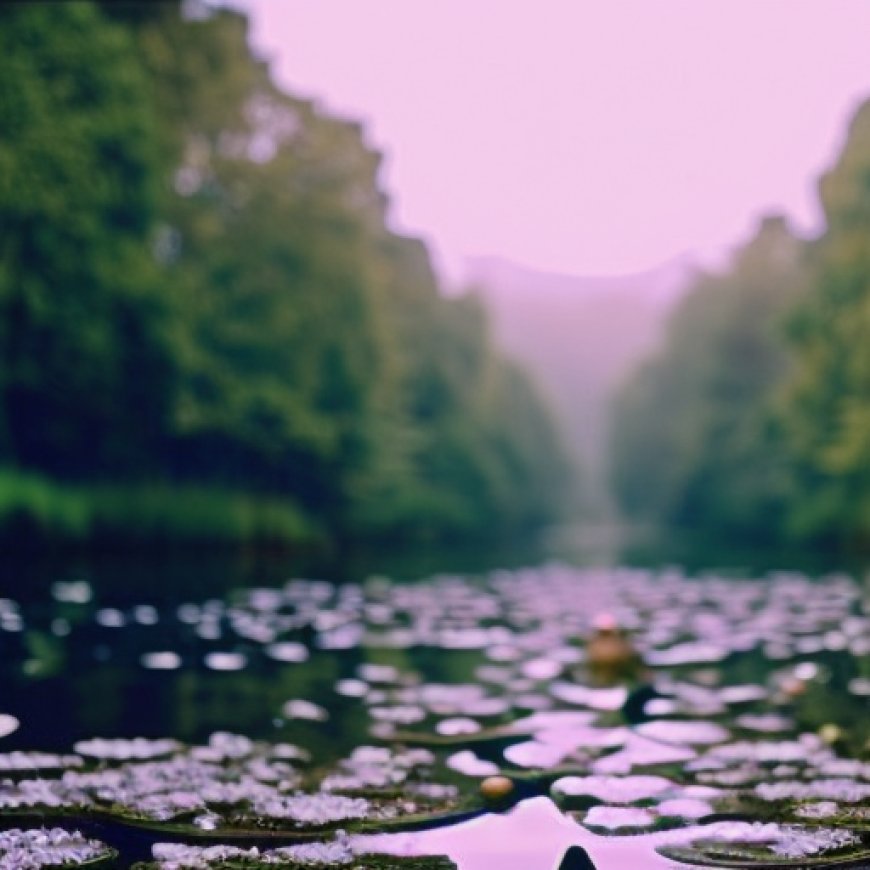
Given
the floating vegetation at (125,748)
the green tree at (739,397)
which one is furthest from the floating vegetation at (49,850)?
the green tree at (739,397)

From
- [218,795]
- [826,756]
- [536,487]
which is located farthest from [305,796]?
[536,487]

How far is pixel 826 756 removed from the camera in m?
7.24

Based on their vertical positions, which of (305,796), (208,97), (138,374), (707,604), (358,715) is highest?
(208,97)

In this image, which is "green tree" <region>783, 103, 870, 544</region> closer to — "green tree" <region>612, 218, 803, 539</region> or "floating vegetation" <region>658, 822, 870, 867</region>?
"green tree" <region>612, 218, 803, 539</region>

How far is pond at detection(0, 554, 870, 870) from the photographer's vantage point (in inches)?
203

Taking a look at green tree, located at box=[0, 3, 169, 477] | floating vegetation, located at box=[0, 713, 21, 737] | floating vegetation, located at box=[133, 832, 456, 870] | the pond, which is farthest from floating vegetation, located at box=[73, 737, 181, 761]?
green tree, located at box=[0, 3, 169, 477]

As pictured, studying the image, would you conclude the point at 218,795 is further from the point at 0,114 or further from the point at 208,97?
the point at 208,97

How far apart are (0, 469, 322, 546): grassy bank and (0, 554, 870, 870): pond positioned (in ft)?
26.6

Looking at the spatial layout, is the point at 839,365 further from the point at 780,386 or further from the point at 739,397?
the point at 739,397

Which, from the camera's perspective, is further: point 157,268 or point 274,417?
point 274,417

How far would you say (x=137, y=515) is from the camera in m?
28.6

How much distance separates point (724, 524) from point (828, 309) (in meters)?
22.5

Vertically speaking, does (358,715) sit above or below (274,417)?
below

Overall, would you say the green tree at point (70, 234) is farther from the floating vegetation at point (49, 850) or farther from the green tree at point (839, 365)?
the green tree at point (839, 365)
